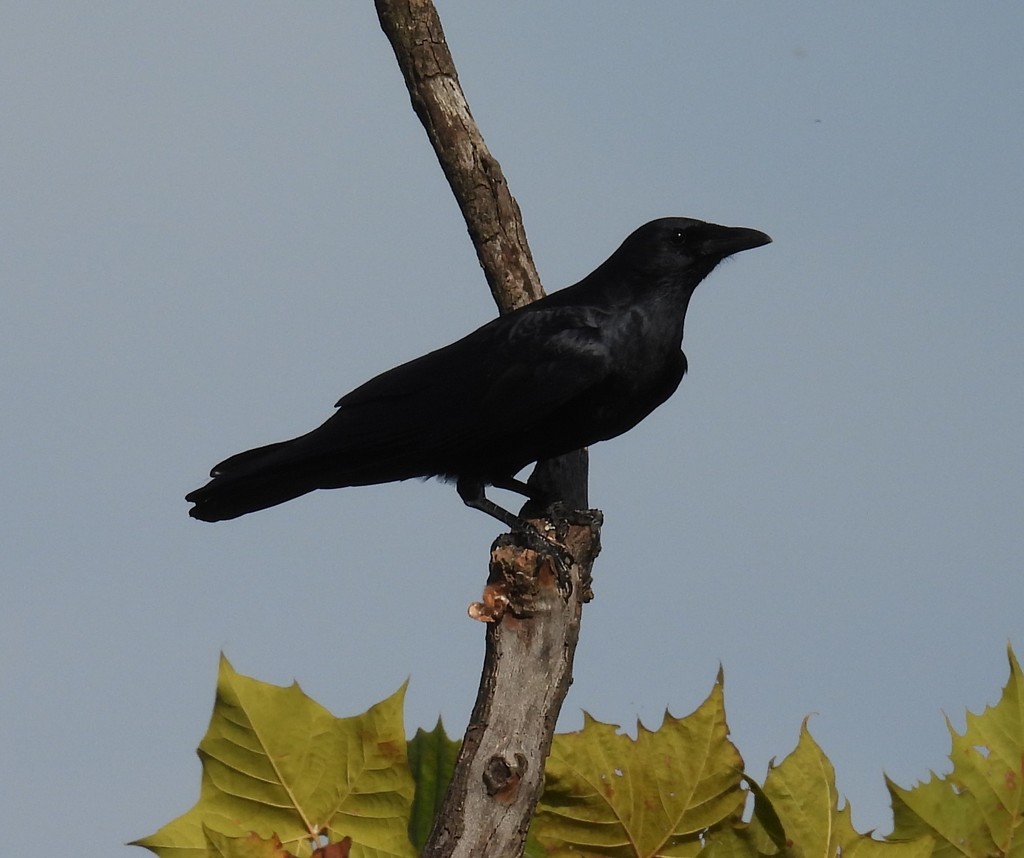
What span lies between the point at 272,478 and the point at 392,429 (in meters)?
0.54

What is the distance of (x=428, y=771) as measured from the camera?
10.00ft

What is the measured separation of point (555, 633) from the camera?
12.0 feet

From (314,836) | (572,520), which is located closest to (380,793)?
(314,836)

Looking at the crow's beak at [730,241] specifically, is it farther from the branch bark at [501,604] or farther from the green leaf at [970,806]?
the green leaf at [970,806]

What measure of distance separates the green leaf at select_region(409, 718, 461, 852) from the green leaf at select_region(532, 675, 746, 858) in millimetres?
430

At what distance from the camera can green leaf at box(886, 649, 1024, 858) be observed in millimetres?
2516

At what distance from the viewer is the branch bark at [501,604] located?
3016 millimetres

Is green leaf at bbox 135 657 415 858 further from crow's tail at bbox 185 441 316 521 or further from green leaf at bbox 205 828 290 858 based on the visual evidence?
crow's tail at bbox 185 441 316 521

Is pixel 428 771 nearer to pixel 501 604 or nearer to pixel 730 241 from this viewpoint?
pixel 501 604

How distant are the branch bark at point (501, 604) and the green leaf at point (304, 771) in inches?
14.7

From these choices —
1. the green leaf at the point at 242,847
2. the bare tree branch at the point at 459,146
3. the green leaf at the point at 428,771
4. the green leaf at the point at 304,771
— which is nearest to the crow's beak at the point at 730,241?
the bare tree branch at the point at 459,146

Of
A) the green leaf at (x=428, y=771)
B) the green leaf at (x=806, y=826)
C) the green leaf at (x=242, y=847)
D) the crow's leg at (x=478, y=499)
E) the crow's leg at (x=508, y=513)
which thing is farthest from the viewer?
the crow's leg at (x=478, y=499)

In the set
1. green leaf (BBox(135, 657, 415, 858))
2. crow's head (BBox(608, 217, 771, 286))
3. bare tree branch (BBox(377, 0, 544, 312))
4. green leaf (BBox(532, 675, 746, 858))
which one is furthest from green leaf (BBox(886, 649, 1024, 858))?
bare tree branch (BBox(377, 0, 544, 312))

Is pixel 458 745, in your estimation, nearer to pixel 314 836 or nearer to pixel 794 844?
pixel 314 836
